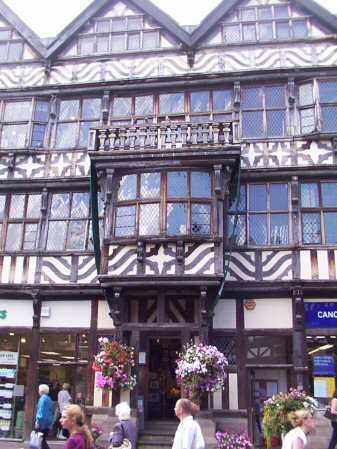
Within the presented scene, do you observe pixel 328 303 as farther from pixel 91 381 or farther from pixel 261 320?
pixel 91 381

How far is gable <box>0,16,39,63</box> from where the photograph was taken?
18875mm

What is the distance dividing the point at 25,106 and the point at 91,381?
30.4ft

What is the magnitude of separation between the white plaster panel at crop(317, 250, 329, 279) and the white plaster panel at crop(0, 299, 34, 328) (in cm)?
845

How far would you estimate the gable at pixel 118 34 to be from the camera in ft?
60.3

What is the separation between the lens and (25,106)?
18.1m

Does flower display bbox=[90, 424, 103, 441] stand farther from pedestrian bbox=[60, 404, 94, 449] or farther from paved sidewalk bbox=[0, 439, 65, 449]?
pedestrian bbox=[60, 404, 94, 449]

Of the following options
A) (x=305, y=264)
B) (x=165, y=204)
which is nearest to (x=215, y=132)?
(x=165, y=204)

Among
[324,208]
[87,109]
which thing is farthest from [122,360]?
[87,109]

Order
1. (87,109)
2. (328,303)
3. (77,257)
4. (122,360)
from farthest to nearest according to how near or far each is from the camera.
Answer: (87,109), (77,257), (328,303), (122,360)

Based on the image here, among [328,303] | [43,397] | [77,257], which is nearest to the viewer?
[43,397]

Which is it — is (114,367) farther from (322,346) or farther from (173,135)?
(173,135)

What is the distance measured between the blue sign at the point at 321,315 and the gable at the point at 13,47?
1240cm

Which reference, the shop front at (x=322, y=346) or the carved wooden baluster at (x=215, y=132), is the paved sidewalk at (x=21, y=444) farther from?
the carved wooden baluster at (x=215, y=132)

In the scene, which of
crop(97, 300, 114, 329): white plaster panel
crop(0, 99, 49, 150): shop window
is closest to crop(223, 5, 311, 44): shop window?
crop(0, 99, 49, 150): shop window
